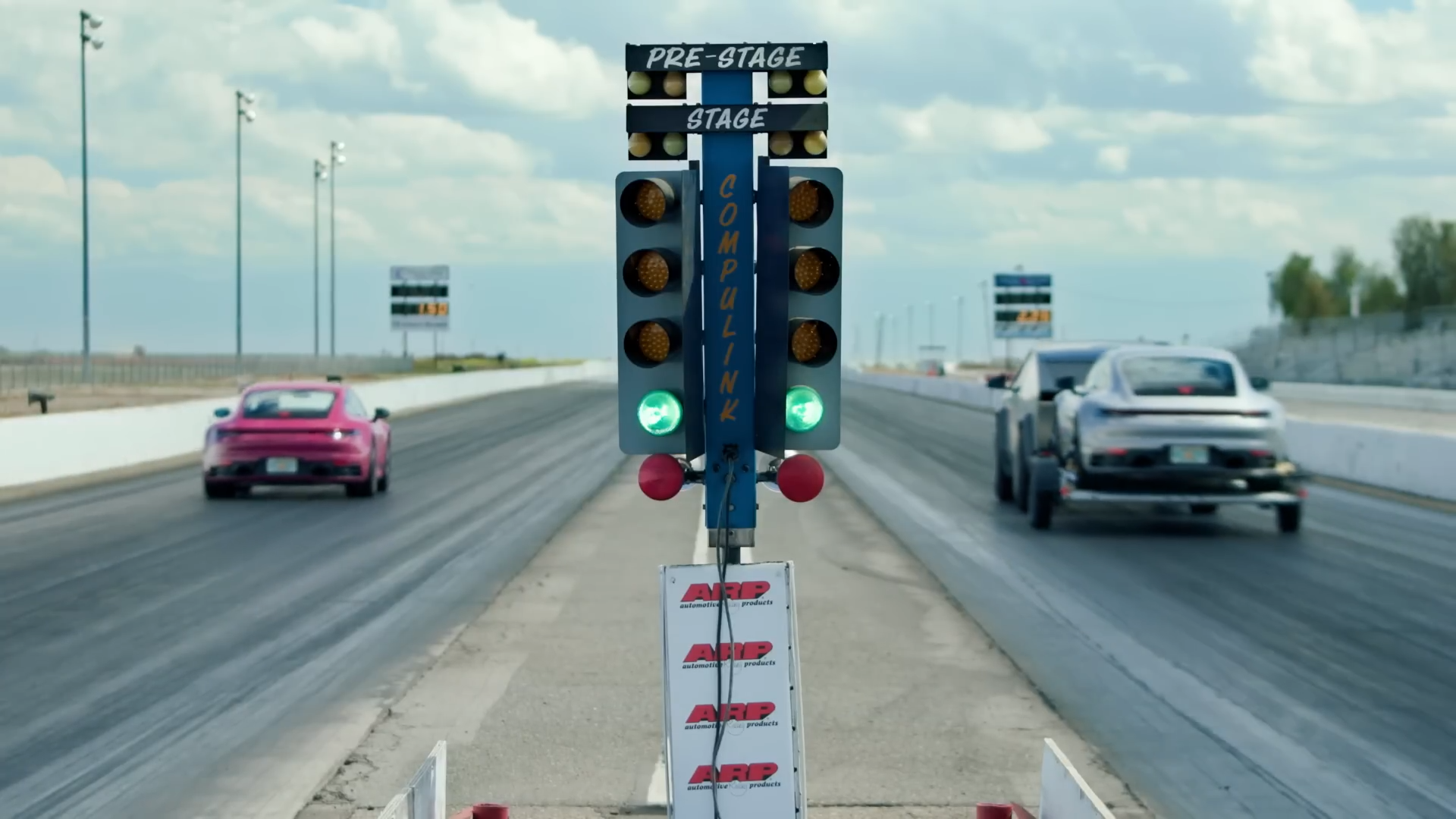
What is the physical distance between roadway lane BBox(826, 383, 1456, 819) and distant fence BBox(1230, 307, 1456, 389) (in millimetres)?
50831

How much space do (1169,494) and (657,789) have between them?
10857mm

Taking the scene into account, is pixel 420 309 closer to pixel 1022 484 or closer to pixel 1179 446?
pixel 1022 484

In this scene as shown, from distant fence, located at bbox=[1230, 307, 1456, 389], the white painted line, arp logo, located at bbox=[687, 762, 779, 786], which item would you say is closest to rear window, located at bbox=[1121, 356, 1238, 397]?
the white painted line

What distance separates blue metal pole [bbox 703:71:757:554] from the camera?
6297 mm

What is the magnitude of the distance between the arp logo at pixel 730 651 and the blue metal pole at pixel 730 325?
0.32 metres

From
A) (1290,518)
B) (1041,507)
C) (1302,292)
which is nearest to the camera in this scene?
(1290,518)

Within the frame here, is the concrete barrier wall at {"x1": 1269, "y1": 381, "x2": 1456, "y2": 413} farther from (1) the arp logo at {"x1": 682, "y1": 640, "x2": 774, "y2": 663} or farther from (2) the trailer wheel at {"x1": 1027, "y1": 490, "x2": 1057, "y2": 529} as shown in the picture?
(1) the arp logo at {"x1": 682, "y1": 640, "x2": 774, "y2": 663}

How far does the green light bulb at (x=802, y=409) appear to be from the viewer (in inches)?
247

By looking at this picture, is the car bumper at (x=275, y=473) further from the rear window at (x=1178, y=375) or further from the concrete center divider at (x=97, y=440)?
the rear window at (x=1178, y=375)

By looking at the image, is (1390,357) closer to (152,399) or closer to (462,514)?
(152,399)

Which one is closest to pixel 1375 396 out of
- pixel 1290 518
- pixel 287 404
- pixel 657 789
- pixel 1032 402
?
pixel 1032 402

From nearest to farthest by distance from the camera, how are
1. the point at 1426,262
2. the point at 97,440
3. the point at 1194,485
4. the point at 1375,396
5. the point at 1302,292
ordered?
the point at 1194,485 < the point at 97,440 < the point at 1375,396 < the point at 1426,262 < the point at 1302,292

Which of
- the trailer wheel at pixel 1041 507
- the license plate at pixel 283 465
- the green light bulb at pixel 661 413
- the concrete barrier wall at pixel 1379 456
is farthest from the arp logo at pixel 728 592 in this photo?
the concrete barrier wall at pixel 1379 456

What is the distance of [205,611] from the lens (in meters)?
12.5
